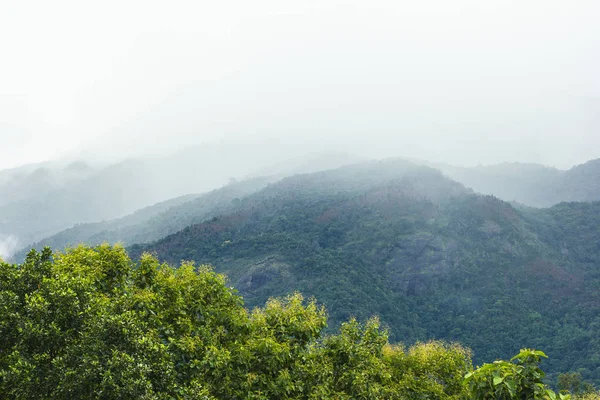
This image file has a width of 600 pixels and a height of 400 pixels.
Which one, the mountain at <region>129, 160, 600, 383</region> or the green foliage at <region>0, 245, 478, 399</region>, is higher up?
the green foliage at <region>0, 245, 478, 399</region>

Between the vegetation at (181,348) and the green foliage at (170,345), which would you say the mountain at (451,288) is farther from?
the vegetation at (181,348)

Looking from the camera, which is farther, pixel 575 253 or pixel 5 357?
pixel 575 253

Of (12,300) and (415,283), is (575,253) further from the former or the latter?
(12,300)

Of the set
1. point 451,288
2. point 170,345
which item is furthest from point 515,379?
point 451,288

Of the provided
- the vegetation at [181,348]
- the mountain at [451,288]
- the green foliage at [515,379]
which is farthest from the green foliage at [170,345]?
the mountain at [451,288]

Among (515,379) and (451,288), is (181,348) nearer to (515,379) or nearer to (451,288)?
(515,379)

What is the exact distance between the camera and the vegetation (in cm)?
1217

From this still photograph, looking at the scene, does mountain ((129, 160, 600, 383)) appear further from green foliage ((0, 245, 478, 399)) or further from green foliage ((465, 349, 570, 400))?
green foliage ((465, 349, 570, 400))

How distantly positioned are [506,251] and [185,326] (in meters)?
209

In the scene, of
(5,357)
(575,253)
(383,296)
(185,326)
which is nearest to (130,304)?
(185,326)

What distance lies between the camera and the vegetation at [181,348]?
479 inches

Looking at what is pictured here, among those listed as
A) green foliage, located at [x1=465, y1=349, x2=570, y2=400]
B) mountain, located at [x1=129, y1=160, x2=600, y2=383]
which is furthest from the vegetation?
mountain, located at [x1=129, y1=160, x2=600, y2=383]

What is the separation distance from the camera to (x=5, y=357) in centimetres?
1255

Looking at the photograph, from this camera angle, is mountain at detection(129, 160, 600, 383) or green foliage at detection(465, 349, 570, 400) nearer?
green foliage at detection(465, 349, 570, 400)
